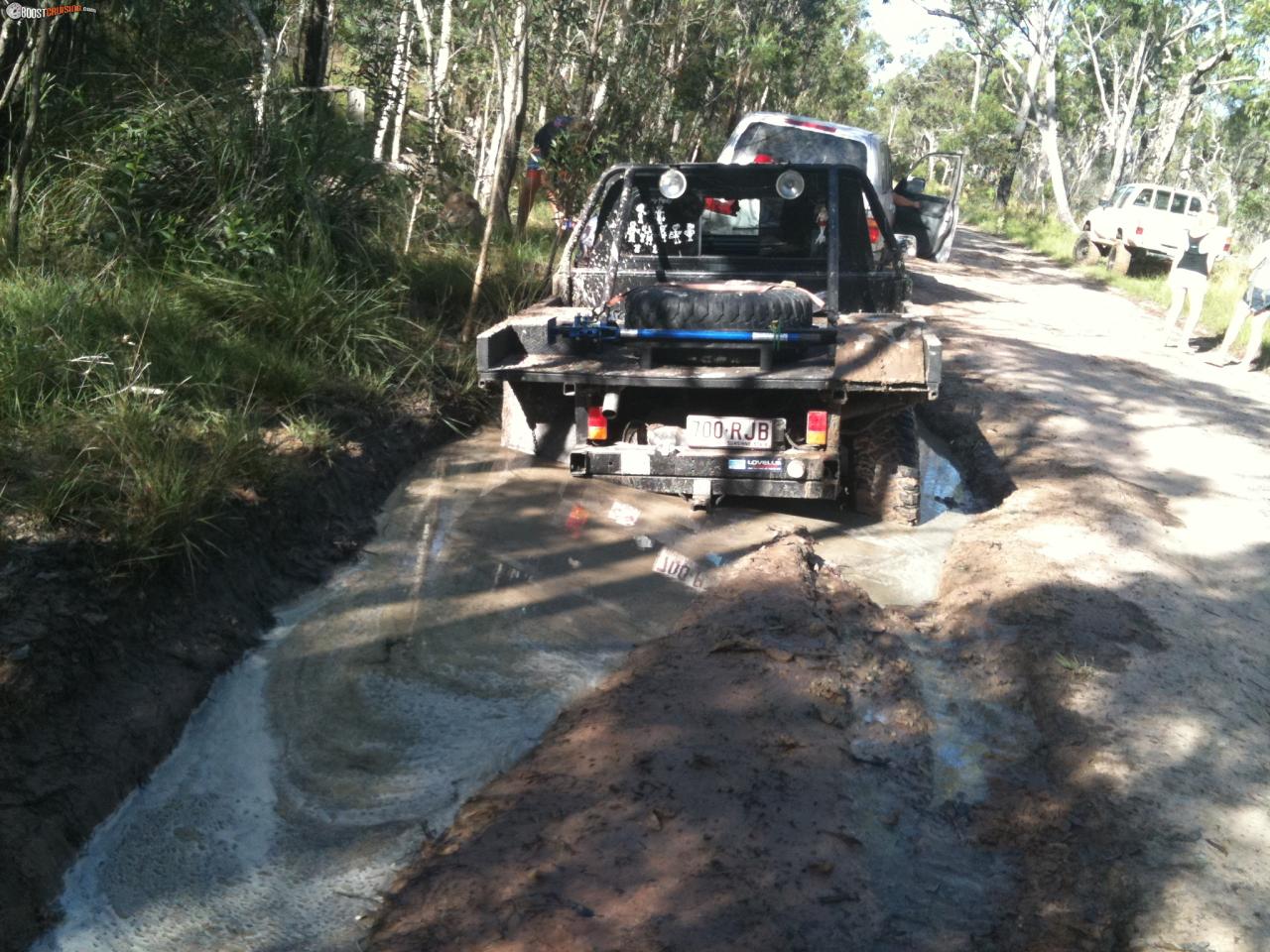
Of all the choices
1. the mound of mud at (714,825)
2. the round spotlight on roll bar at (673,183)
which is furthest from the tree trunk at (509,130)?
the mound of mud at (714,825)

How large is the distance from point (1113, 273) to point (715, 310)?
17860mm

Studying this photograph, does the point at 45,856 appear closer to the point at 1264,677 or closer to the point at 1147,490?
the point at 1264,677

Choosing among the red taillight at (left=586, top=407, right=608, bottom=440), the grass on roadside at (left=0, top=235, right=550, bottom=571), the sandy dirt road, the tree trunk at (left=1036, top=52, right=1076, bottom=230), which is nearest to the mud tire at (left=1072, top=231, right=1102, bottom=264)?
the tree trunk at (left=1036, top=52, right=1076, bottom=230)

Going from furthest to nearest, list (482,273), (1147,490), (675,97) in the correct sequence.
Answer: (675,97)
(482,273)
(1147,490)

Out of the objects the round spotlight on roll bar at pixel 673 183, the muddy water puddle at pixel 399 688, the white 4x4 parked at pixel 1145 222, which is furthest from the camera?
the white 4x4 parked at pixel 1145 222

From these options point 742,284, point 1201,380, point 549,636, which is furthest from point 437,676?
point 1201,380

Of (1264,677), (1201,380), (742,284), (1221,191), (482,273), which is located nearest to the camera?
(1264,677)

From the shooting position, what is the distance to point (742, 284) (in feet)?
22.1

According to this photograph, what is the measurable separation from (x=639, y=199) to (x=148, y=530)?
3.98 m

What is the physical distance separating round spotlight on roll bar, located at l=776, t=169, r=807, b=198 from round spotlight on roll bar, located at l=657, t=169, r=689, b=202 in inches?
21.8

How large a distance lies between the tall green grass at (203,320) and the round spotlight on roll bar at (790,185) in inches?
98.3

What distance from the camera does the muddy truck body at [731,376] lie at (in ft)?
19.8

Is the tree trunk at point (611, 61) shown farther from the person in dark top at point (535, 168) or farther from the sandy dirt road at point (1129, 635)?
the sandy dirt road at point (1129, 635)

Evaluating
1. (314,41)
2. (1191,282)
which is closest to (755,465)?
(314,41)
